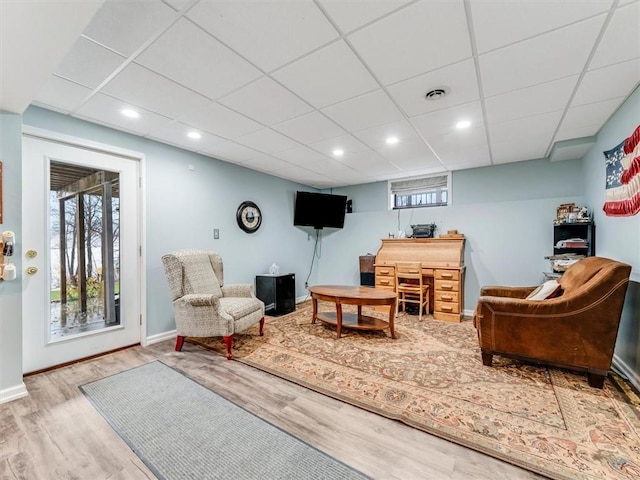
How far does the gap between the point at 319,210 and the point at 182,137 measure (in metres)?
2.88

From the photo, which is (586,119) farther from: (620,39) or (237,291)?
(237,291)

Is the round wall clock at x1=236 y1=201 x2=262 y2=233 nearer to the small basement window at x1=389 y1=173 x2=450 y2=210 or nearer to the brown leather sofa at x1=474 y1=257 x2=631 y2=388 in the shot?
the small basement window at x1=389 y1=173 x2=450 y2=210

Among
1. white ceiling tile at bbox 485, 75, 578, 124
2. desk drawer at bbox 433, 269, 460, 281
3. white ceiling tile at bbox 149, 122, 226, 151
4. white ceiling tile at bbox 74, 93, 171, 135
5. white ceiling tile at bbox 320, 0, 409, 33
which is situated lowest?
desk drawer at bbox 433, 269, 460, 281

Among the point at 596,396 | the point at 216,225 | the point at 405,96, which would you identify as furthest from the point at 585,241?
the point at 216,225

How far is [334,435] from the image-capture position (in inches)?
66.2

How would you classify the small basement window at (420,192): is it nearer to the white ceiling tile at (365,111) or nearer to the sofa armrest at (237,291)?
the white ceiling tile at (365,111)

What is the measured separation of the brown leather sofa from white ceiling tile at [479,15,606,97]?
58.1 inches

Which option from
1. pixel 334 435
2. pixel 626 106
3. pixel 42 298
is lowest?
pixel 334 435

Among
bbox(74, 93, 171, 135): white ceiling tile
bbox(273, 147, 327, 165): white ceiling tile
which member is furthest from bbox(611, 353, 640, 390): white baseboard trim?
bbox(74, 93, 171, 135): white ceiling tile

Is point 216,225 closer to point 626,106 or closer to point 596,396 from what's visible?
point 596,396

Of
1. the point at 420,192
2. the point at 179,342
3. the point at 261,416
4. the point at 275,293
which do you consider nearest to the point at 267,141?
the point at 275,293

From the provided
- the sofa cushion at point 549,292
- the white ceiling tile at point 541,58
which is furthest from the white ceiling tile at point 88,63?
the sofa cushion at point 549,292

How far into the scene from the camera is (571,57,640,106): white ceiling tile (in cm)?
193

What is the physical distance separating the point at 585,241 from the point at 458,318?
180cm
